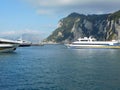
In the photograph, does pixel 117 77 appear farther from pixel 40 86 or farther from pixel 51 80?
pixel 40 86

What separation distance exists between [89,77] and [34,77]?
8.48m

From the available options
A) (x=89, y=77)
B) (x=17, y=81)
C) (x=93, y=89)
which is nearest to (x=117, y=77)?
(x=89, y=77)

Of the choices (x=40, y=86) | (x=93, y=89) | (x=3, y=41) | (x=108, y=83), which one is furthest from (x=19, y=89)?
(x=3, y=41)

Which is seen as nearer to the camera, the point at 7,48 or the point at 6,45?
the point at 6,45

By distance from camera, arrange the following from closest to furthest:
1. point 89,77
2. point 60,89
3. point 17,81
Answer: point 60,89
point 17,81
point 89,77

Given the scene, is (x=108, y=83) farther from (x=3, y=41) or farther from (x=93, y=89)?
(x=3, y=41)

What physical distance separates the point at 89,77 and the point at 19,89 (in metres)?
14.0

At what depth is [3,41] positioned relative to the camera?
127250mm

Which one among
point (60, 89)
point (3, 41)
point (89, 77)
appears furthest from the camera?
point (3, 41)

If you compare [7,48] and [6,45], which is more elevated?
[6,45]

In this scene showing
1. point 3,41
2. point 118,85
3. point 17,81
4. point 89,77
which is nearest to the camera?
point 118,85

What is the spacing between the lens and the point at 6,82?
148 ft

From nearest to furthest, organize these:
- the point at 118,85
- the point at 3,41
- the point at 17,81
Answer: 1. the point at 118,85
2. the point at 17,81
3. the point at 3,41

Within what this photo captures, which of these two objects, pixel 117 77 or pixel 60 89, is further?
pixel 117 77
